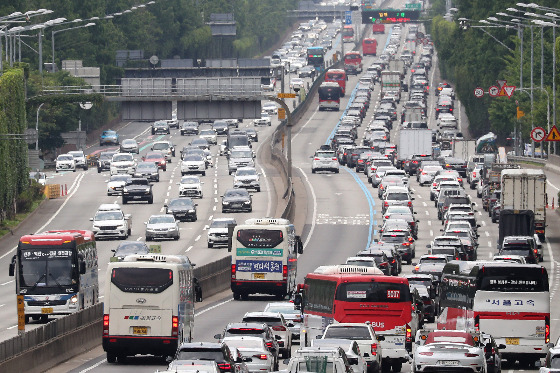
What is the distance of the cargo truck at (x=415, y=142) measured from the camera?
371 ft

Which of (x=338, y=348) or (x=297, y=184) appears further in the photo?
(x=297, y=184)

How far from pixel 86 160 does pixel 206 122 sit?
44.4 metres

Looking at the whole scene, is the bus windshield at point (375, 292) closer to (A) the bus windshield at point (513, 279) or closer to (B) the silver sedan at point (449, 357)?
(A) the bus windshield at point (513, 279)

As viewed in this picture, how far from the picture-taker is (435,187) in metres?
94.6

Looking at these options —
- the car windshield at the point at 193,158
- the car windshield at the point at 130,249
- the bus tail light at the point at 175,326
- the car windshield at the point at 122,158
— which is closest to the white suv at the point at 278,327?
the bus tail light at the point at 175,326

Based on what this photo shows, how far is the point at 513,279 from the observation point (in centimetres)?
3772

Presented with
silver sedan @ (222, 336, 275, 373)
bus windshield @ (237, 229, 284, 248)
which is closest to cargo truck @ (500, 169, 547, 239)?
bus windshield @ (237, 229, 284, 248)

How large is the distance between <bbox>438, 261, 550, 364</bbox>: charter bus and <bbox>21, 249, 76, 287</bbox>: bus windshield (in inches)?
545

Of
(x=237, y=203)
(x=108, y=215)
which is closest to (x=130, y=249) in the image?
(x=108, y=215)

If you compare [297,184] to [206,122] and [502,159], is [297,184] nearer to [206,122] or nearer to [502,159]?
[502,159]

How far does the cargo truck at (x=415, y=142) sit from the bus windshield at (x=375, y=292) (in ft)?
250

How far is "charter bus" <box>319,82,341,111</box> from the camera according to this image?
541 feet

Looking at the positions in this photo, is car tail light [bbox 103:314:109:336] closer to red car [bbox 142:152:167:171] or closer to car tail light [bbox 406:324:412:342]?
car tail light [bbox 406:324:412:342]

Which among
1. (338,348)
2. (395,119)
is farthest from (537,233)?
(395,119)
